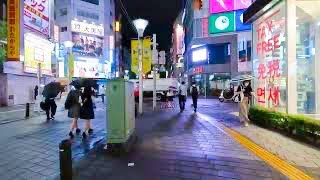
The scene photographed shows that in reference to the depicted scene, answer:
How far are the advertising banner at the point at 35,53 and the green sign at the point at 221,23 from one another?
19447 millimetres

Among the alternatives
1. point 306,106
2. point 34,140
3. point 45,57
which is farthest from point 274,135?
point 45,57

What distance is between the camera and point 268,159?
7.48m

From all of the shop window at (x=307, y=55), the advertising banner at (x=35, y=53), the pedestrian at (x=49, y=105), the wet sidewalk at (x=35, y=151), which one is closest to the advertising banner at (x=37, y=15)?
the advertising banner at (x=35, y=53)

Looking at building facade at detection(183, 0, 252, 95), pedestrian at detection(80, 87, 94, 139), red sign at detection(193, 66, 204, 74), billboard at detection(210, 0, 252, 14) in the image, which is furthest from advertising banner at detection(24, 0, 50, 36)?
pedestrian at detection(80, 87, 94, 139)

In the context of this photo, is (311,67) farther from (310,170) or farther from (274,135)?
(310,170)

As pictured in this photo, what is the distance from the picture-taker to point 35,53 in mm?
35125

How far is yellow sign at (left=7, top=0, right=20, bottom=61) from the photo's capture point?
2652 cm

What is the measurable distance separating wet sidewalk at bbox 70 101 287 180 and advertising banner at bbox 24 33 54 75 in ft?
84.1

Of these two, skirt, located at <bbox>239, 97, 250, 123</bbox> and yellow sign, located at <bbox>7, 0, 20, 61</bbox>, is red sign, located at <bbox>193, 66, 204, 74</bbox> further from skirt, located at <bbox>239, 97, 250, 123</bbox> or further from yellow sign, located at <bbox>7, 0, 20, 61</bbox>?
skirt, located at <bbox>239, 97, 250, 123</bbox>

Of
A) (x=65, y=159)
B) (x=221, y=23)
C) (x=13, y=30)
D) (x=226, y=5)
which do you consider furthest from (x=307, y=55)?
(x=221, y=23)

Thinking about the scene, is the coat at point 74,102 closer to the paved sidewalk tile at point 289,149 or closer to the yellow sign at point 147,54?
the paved sidewalk tile at point 289,149

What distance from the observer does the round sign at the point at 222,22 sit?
1796 inches

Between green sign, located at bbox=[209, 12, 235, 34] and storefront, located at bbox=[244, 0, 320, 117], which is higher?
green sign, located at bbox=[209, 12, 235, 34]

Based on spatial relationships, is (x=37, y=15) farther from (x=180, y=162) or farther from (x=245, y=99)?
(x=180, y=162)
